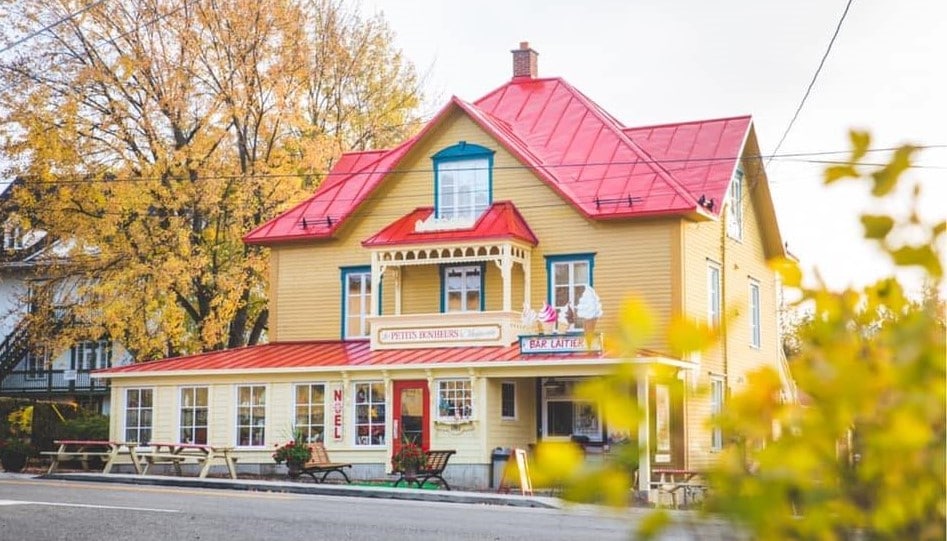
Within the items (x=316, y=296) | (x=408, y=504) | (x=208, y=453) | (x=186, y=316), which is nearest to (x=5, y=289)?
(x=186, y=316)

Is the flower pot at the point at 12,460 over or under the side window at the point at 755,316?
under

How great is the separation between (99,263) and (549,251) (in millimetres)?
13287

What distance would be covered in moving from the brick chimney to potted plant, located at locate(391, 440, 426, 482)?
43.6ft

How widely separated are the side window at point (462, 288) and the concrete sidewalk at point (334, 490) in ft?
20.8

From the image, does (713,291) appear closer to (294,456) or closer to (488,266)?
(488,266)

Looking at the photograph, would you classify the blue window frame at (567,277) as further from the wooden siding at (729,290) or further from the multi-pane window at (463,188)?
the wooden siding at (729,290)

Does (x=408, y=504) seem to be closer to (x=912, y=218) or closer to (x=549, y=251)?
(x=549, y=251)

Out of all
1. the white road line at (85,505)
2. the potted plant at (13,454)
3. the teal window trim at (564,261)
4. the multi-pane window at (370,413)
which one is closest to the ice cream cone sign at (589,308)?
the teal window trim at (564,261)

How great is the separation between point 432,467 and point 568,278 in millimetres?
6246

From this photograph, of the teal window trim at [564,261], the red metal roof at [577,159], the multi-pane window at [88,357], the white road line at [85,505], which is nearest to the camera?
the white road line at [85,505]

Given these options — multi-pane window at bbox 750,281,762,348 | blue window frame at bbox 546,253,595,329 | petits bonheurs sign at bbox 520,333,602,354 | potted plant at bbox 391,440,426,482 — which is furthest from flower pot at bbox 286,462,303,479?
multi-pane window at bbox 750,281,762,348

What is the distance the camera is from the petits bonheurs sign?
28.0 m

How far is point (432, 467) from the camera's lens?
2759 cm

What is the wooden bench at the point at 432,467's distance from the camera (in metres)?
27.4
